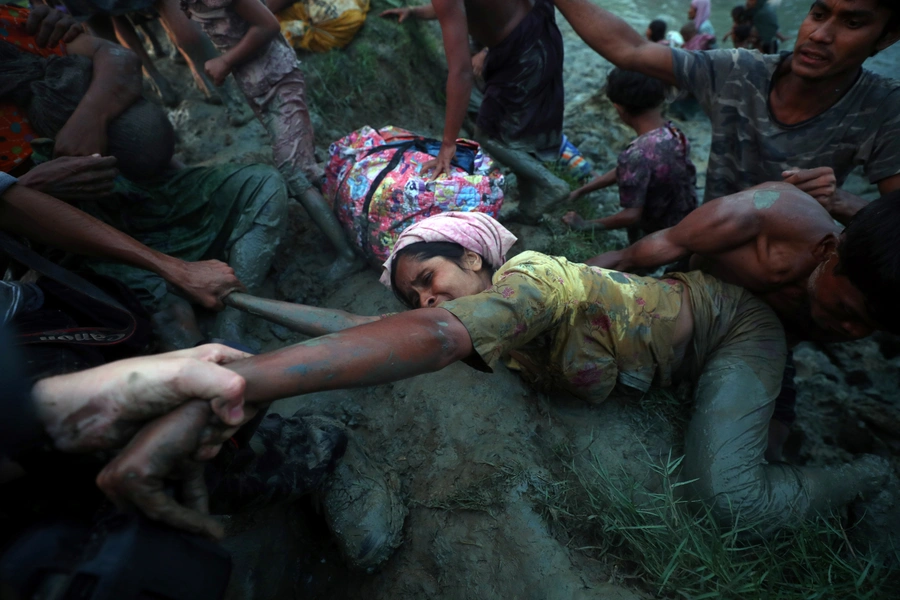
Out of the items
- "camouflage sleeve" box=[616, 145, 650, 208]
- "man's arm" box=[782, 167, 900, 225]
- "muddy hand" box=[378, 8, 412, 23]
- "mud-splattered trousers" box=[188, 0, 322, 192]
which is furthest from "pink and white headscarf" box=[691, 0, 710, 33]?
"mud-splattered trousers" box=[188, 0, 322, 192]

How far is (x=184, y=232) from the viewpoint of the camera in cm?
263

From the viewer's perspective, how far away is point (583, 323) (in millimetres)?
1885

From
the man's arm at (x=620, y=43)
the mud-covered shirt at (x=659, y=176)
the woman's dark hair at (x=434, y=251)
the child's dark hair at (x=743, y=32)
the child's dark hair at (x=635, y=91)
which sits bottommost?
the child's dark hair at (x=743, y=32)

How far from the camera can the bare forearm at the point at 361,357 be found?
43.5 inches

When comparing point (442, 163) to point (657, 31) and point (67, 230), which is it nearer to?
point (67, 230)

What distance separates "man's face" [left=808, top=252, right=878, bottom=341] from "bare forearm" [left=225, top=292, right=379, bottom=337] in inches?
64.3

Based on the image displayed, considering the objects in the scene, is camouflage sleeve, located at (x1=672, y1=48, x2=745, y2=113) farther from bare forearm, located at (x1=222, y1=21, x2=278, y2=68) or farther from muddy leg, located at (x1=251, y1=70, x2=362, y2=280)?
bare forearm, located at (x1=222, y1=21, x2=278, y2=68)

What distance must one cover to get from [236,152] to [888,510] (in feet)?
14.0

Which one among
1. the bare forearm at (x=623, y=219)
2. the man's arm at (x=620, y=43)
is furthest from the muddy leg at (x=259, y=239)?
the bare forearm at (x=623, y=219)

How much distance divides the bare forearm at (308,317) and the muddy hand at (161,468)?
943 mm

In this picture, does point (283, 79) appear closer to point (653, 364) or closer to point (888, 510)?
point (653, 364)

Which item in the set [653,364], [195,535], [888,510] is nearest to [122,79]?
[195,535]

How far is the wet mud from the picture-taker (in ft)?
5.44

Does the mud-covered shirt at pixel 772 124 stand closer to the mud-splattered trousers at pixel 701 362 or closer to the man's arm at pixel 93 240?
the mud-splattered trousers at pixel 701 362
